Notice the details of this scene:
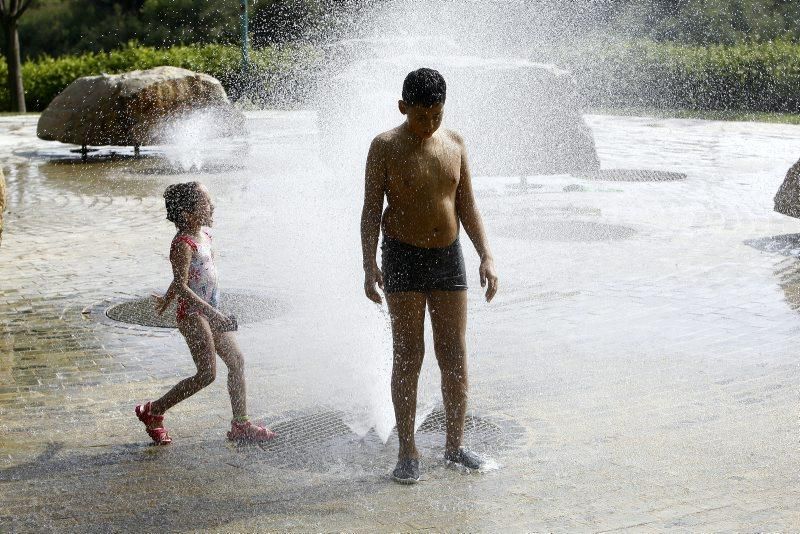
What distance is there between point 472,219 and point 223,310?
3.36m

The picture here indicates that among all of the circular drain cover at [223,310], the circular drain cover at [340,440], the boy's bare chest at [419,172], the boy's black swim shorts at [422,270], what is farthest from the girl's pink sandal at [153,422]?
the circular drain cover at [223,310]

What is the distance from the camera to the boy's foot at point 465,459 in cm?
509

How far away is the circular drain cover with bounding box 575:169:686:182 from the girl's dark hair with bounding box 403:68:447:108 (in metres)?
11.3

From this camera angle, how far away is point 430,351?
7.39 m

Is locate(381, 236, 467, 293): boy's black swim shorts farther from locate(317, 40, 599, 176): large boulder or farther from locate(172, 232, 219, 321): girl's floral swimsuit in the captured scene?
locate(317, 40, 599, 176): large boulder

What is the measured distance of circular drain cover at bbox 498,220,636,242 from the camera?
1134cm

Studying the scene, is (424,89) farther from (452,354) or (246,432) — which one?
(246,432)

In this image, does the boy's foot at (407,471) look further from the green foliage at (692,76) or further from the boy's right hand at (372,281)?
the green foliage at (692,76)

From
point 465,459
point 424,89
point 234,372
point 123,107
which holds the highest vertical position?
point 424,89

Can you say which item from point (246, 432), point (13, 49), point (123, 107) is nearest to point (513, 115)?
point (123, 107)

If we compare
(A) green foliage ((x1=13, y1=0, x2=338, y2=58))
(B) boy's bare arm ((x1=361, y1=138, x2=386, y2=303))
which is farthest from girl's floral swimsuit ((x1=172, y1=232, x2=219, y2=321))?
(A) green foliage ((x1=13, y1=0, x2=338, y2=58))

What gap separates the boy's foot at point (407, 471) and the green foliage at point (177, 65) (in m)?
29.2

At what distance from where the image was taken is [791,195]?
36.1 ft

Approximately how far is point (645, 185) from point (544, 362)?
895cm
